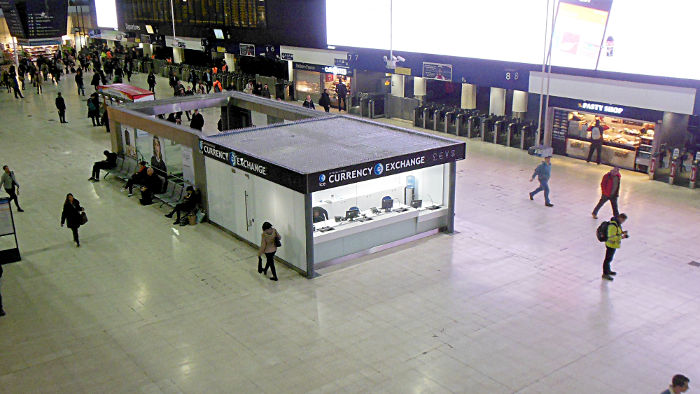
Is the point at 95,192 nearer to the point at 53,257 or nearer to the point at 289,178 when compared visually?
the point at 53,257

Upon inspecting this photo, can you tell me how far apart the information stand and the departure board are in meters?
23.1

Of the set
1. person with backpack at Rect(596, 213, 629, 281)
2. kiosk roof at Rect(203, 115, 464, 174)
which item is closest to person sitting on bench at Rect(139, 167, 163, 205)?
kiosk roof at Rect(203, 115, 464, 174)

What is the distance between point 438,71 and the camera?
25766 mm

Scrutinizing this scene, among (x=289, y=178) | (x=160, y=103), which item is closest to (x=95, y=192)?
(x=160, y=103)

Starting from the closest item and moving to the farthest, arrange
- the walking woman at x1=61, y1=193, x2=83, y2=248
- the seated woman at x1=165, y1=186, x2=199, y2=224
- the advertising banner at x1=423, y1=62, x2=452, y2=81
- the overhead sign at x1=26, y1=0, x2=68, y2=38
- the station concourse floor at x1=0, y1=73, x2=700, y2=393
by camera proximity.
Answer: the station concourse floor at x1=0, y1=73, x2=700, y2=393, the walking woman at x1=61, y1=193, x2=83, y2=248, the seated woman at x1=165, y1=186, x2=199, y2=224, the advertising banner at x1=423, y1=62, x2=452, y2=81, the overhead sign at x1=26, y1=0, x2=68, y2=38

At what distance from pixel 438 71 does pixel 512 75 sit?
3.42 meters

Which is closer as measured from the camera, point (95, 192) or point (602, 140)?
point (95, 192)

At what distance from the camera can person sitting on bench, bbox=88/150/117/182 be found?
20.1 meters

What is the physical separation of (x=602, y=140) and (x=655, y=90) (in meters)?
2.80

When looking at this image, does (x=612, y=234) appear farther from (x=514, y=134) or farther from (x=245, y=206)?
(x=514, y=134)

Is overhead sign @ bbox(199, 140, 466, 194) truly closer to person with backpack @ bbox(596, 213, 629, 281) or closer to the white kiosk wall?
the white kiosk wall

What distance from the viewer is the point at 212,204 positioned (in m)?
16.0

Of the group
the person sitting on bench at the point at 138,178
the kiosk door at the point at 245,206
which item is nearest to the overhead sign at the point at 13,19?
the person sitting on bench at the point at 138,178

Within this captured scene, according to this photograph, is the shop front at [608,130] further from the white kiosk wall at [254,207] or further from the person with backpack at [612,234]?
the white kiosk wall at [254,207]
